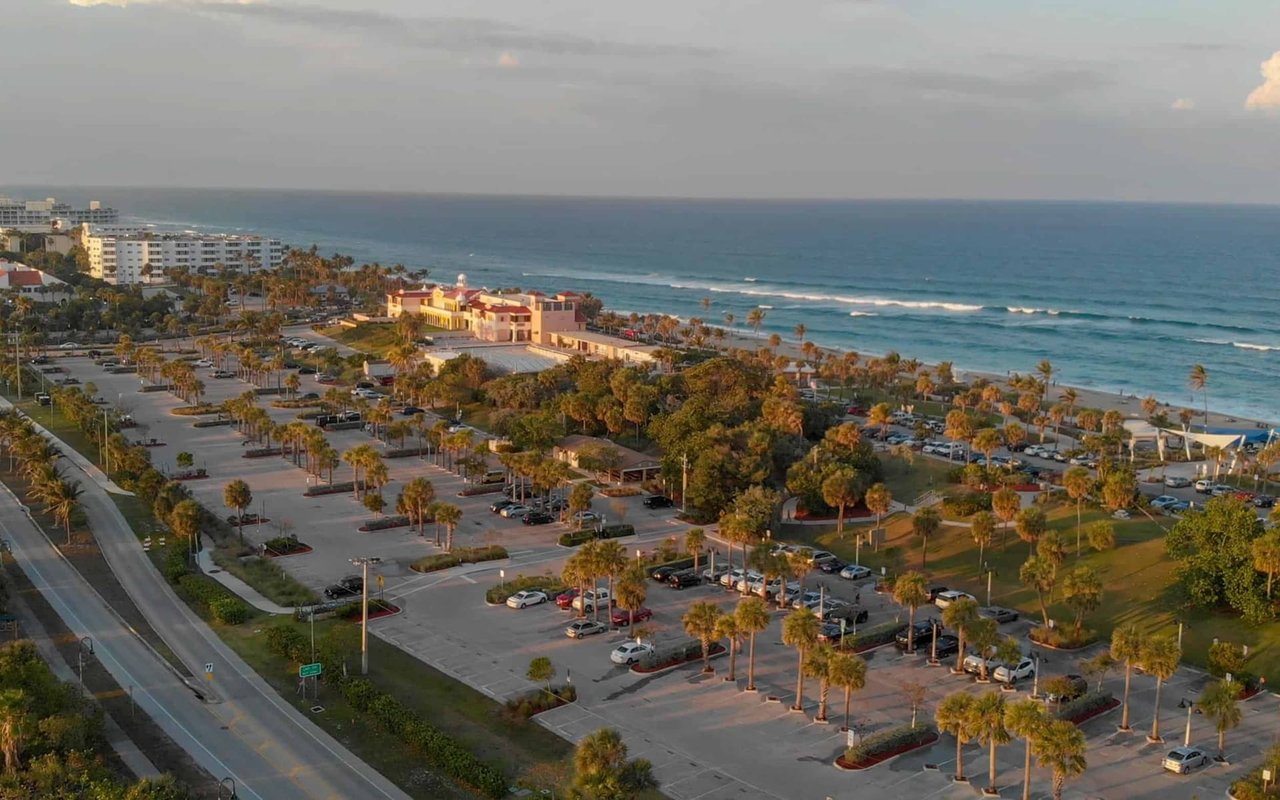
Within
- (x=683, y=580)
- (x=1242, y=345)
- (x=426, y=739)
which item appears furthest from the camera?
(x=1242, y=345)

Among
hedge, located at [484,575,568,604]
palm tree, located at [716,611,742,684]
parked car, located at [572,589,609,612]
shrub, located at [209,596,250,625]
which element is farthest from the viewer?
hedge, located at [484,575,568,604]

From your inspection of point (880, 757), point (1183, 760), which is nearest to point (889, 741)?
point (880, 757)

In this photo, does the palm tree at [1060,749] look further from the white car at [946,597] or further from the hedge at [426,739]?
the white car at [946,597]

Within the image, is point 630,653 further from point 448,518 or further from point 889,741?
point 448,518

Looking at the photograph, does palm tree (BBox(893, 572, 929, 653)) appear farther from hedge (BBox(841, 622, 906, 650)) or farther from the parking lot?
the parking lot

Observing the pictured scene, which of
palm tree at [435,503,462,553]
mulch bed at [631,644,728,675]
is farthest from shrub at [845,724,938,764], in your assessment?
palm tree at [435,503,462,553]

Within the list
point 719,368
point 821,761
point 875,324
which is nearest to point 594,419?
point 719,368
